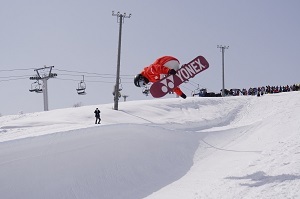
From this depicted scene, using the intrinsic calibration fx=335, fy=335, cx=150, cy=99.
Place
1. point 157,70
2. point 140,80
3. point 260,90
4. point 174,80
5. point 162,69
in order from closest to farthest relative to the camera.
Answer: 1. point 174,80
2. point 162,69
3. point 157,70
4. point 140,80
5. point 260,90

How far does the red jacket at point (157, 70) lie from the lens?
938cm

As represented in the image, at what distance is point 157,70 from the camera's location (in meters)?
9.49

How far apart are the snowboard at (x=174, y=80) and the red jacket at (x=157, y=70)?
0.20 meters

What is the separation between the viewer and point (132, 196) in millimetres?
9148

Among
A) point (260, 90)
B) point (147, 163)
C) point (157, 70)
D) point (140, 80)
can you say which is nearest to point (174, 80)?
point (157, 70)

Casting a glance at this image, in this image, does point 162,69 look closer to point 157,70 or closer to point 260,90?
point 157,70

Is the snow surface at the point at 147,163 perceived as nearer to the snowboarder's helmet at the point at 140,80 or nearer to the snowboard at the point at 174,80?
the snowboarder's helmet at the point at 140,80

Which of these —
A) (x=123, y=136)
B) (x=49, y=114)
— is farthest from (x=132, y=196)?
(x=49, y=114)

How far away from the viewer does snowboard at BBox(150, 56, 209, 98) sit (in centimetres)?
923

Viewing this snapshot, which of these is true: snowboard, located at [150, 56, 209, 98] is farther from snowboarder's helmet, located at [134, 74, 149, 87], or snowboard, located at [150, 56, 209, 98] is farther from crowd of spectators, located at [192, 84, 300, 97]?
→ crowd of spectators, located at [192, 84, 300, 97]

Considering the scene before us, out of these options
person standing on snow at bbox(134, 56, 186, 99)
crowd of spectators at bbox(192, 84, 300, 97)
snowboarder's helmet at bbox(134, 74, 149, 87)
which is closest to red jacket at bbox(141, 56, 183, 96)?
person standing on snow at bbox(134, 56, 186, 99)

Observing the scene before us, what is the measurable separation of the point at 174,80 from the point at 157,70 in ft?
1.95

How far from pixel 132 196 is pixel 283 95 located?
2542cm

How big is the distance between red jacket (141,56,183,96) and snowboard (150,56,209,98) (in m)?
0.20
